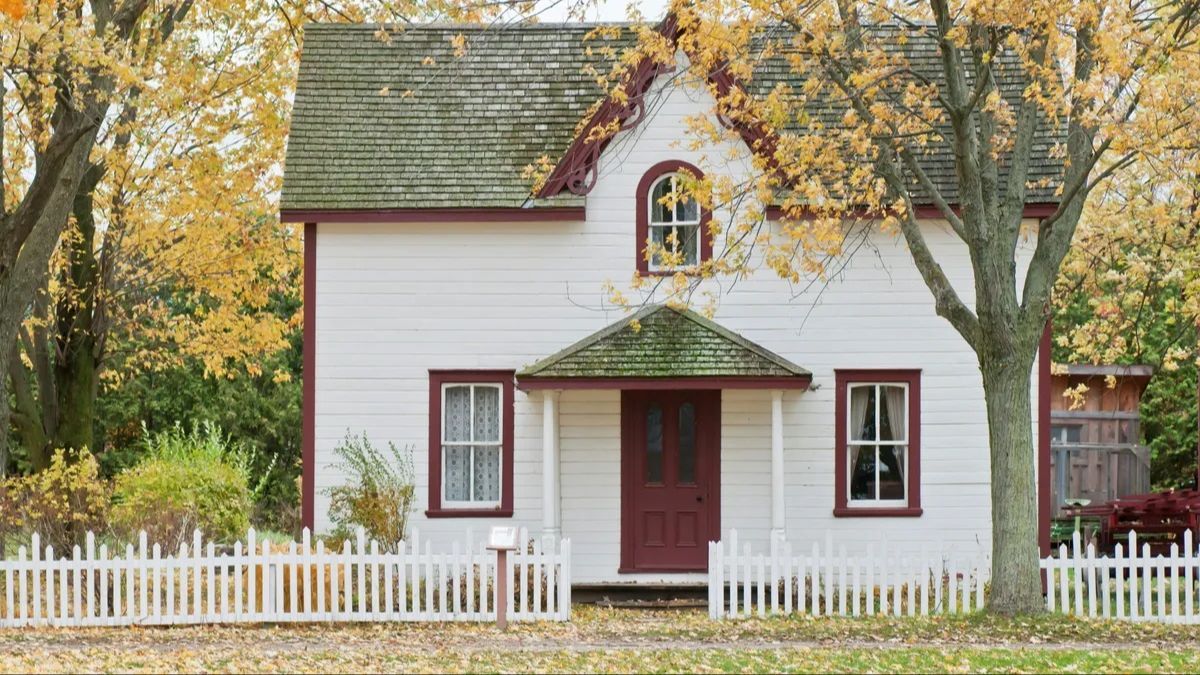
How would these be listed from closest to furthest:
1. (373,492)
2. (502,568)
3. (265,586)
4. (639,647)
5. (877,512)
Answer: (639,647) < (502,568) < (265,586) < (373,492) < (877,512)

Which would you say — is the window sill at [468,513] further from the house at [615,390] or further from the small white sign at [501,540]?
the small white sign at [501,540]

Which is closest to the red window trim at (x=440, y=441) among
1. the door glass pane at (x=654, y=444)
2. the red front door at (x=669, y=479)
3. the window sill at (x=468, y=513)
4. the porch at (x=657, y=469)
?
the window sill at (x=468, y=513)

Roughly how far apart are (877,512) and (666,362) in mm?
3496

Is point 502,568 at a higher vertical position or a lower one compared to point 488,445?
Answer: lower

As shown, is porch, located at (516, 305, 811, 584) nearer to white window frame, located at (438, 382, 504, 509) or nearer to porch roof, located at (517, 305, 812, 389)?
porch roof, located at (517, 305, 812, 389)

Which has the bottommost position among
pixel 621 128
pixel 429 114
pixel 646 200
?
pixel 646 200

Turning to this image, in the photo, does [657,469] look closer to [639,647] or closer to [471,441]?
[471,441]

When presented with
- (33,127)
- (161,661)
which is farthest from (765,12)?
(33,127)

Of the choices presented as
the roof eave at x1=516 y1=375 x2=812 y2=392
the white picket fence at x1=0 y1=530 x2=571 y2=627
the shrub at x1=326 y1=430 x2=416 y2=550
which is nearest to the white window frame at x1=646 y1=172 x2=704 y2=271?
the roof eave at x1=516 y1=375 x2=812 y2=392

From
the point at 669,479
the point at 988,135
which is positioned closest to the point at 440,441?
the point at 669,479

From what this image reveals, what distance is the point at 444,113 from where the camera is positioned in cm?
2055

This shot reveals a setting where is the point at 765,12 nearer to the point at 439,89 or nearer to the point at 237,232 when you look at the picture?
the point at 439,89

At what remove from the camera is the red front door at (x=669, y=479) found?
1964 centimetres

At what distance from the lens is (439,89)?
20.8 metres
